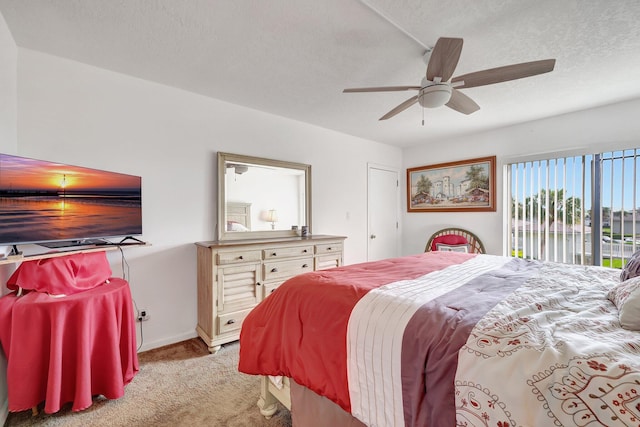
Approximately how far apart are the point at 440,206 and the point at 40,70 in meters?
5.02

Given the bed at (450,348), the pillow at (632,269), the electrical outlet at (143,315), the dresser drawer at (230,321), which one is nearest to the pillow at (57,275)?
the electrical outlet at (143,315)

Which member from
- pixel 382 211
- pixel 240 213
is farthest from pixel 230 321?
pixel 382 211

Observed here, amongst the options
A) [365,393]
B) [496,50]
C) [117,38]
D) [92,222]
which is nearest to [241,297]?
[92,222]

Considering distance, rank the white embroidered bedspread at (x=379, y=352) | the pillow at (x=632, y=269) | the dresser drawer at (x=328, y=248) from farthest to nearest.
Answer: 1. the dresser drawer at (x=328, y=248)
2. the pillow at (x=632, y=269)
3. the white embroidered bedspread at (x=379, y=352)

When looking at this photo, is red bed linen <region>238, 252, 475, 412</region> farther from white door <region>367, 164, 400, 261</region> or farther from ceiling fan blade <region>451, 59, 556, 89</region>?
white door <region>367, 164, 400, 261</region>

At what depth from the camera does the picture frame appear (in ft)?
13.5

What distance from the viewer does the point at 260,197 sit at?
3.24 metres

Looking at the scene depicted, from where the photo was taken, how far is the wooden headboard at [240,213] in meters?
3.00

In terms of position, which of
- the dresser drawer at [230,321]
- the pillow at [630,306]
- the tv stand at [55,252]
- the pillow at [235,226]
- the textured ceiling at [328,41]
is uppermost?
the textured ceiling at [328,41]

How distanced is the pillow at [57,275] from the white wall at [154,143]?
56 cm

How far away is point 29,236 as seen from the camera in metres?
1.63

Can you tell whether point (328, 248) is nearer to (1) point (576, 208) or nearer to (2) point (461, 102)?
(2) point (461, 102)

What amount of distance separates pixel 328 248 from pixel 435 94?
2078 mm

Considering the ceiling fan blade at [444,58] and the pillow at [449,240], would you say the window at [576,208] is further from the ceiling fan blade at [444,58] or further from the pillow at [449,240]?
the ceiling fan blade at [444,58]
